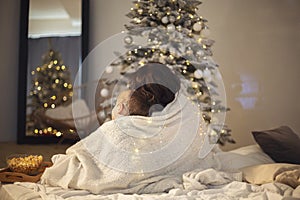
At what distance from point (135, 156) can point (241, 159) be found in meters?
0.75

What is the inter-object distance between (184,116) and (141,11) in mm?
1542

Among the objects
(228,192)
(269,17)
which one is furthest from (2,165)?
(269,17)

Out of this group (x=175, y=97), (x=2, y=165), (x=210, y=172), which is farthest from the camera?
(x=2, y=165)

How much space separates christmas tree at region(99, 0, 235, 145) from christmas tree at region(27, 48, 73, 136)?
1041 millimetres

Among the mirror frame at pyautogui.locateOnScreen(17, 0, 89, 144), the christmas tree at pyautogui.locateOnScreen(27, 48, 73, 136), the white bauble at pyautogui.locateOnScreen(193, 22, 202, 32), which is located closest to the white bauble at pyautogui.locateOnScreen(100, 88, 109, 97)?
the christmas tree at pyautogui.locateOnScreen(27, 48, 73, 136)

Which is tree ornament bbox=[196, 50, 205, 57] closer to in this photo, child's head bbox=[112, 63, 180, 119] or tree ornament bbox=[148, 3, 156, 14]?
tree ornament bbox=[148, 3, 156, 14]

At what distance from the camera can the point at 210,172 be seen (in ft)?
4.98

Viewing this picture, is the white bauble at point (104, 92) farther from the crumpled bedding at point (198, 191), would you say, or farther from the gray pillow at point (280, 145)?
the crumpled bedding at point (198, 191)

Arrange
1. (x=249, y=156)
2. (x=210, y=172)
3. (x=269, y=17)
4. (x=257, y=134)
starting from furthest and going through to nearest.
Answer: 1. (x=269, y=17)
2. (x=257, y=134)
3. (x=249, y=156)
4. (x=210, y=172)

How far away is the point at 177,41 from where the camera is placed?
9.62 ft

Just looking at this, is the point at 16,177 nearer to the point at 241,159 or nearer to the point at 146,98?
the point at 146,98

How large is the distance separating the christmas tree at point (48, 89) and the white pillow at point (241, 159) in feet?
6.99

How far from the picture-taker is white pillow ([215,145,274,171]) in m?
1.83

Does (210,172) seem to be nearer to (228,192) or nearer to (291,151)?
(228,192)
